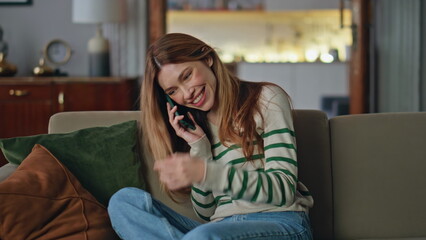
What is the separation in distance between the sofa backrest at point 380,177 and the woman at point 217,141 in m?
0.32

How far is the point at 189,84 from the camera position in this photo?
211 cm

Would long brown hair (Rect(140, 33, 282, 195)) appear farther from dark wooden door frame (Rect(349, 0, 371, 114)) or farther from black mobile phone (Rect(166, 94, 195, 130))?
dark wooden door frame (Rect(349, 0, 371, 114))

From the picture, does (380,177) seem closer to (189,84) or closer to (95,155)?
(189,84)

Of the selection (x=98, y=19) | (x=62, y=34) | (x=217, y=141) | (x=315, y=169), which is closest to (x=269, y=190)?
(x=217, y=141)

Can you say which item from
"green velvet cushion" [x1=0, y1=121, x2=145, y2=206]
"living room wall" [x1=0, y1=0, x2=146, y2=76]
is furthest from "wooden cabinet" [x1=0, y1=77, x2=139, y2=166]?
"green velvet cushion" [x1=0, y1=121, x2=145, y2=206]

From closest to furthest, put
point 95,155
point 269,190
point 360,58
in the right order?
point 269,190 → point 95,155 → point 360,58

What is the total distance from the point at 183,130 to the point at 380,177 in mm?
680

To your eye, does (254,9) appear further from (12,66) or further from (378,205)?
(378,205)

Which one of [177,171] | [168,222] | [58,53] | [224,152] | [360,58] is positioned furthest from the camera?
[360,58]

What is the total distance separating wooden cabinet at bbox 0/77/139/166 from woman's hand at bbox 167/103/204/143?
104 inches

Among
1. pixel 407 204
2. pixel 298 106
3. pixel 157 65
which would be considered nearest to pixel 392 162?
pixel 407 204

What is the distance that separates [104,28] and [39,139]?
3082 millimetres

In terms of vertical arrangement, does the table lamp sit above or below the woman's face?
above

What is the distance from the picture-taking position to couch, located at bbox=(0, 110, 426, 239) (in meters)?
2.39
